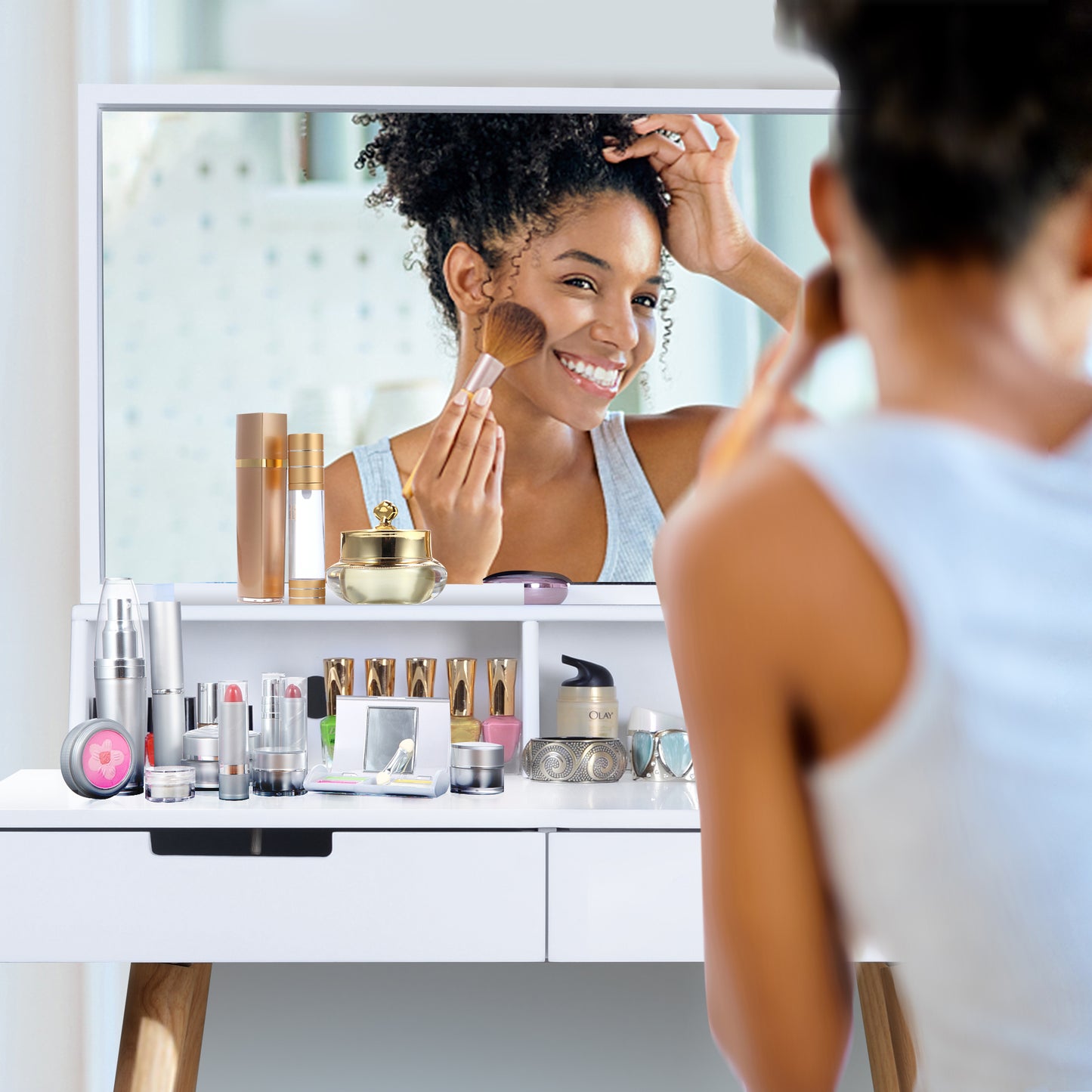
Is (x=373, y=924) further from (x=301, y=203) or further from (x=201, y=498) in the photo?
(x=301, y=203)

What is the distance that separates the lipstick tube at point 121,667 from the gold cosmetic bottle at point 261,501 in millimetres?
175

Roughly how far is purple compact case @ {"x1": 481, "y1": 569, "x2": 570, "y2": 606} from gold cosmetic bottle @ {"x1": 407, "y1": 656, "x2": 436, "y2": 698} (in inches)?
5.2

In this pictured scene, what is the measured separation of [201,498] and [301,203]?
16.0 inches

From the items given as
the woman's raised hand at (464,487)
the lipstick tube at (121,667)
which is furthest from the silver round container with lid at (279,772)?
the woman's raised hand at (464,487)

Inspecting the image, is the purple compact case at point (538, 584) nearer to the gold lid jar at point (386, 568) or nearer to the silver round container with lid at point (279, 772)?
the gold lid jar at point (386, 568)

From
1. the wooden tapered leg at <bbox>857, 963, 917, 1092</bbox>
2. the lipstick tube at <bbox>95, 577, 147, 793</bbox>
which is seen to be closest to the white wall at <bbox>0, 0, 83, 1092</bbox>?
the lipstick tube at <bbox>95, 577, 147, 793</bbox>

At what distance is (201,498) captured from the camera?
152 centimetres

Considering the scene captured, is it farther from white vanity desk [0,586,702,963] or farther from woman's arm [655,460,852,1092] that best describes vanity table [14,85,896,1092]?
woman's arm [655,460,852,1092]

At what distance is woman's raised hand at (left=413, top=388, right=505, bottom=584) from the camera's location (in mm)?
1546

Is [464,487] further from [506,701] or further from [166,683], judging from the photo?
[166,683]

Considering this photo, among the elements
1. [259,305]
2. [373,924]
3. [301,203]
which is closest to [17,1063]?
[373,924]

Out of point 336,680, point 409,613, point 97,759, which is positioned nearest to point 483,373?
point 409,613

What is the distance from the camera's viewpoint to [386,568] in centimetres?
146

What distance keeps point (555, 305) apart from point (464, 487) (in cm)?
27
